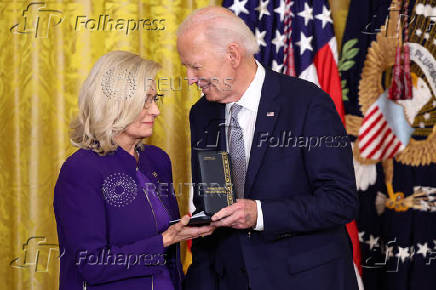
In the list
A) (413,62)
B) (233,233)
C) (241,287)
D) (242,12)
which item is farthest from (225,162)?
(413,62)

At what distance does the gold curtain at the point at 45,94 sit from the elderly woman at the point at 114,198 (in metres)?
1.37

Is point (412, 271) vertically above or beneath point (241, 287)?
beneath

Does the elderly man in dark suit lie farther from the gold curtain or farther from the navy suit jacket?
the gold curtain

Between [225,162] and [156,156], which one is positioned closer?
[225,162]

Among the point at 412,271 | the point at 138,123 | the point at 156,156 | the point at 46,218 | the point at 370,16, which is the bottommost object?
the point at 412,271

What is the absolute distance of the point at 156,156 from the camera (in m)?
2.49

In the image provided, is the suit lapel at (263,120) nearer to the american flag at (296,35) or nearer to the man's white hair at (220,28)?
the man's white hair at (220,28)

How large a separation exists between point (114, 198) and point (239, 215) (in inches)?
20.2

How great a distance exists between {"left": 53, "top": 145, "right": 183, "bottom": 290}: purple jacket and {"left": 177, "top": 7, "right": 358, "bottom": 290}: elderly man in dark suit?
11.9 inches

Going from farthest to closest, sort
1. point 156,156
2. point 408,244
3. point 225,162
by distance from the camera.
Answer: point 408,244 < point 156,156 < point 225,162

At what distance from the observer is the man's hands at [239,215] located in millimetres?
1857

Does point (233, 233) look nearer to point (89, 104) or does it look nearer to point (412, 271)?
point (89, 104)

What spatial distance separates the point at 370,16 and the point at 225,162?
2019 mm
